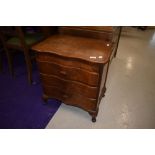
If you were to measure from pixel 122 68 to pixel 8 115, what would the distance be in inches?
69.8

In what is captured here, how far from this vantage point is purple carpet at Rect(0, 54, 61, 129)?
4.91 feet

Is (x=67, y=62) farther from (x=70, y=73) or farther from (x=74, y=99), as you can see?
(x=74, y=99)

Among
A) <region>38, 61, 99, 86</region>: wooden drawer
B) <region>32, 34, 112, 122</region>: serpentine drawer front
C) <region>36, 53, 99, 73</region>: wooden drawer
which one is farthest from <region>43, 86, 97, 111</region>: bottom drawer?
<region>36, 53, 99, 73</region>: wooden drawer

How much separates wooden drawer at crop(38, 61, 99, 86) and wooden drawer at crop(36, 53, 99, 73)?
3cm

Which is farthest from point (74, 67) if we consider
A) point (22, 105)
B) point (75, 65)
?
point (22, 105)

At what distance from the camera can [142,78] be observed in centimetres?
220

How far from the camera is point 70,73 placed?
1248 mm

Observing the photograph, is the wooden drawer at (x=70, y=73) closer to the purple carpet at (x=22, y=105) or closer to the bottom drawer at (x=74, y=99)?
the bottom drawer at (x=74, y=99)

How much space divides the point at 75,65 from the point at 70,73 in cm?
10

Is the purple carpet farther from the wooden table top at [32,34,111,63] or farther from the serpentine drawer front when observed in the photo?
the wooden table top at [32,34,111,63]

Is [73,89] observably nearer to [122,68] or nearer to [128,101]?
[128,101]

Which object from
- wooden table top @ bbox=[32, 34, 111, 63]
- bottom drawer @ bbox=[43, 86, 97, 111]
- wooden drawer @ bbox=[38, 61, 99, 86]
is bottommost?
bottom drawer @ bbox=[43, 86, 97, 111]
